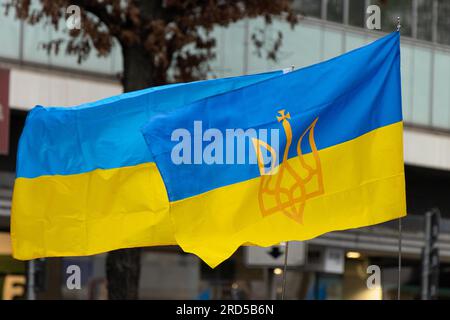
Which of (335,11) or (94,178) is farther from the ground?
(335,11)

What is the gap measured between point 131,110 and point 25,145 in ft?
3.02

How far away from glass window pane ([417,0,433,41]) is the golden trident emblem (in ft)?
59.5

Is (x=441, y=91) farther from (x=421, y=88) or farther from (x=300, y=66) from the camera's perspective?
(x=300, y=66)

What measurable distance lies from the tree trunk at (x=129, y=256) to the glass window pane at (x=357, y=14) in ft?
36.0

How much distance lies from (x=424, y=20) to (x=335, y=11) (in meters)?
2.16

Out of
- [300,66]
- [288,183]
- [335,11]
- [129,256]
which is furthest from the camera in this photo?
[335,11]

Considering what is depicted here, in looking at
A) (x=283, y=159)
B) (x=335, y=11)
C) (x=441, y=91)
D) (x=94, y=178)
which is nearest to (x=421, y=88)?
(x=441, y=91)

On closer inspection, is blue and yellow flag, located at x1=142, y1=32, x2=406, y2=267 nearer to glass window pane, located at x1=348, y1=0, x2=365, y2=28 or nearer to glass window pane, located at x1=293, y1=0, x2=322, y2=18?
glass window pane, located at x1=293, y1=0, x2=322, y2=18

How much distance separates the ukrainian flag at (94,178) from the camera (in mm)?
9555

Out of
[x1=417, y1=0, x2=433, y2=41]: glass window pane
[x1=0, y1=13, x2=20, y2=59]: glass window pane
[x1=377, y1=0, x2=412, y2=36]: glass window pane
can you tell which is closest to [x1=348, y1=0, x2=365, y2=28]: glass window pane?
[x1=377, y1=0, x2=412, y2=36]: glass window pane

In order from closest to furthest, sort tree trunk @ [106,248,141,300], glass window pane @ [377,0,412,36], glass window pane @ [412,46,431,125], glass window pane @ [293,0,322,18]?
tree trunk @ [106,248,141,300]
glass window pane @ [293,0,322,18]
glass window pane @ [377,0,412,36]
glass window pane @ [412,46,431,125]

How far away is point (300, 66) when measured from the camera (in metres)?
24.8

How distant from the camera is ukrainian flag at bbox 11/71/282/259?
31.3 feet
